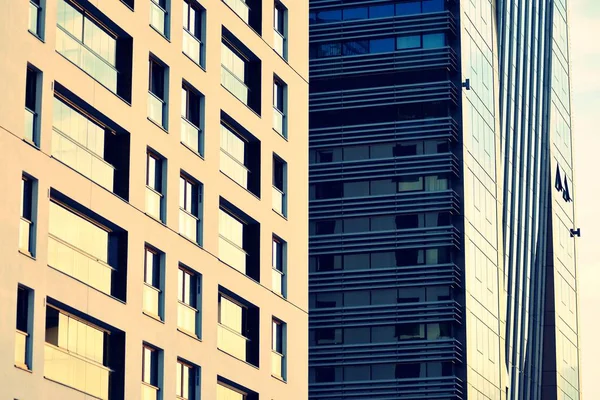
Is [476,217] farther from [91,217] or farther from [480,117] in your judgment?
[91,217]

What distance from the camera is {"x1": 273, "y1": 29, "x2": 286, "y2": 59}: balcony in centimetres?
5872

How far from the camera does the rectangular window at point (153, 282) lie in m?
47.2

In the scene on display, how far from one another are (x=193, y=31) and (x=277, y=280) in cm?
976

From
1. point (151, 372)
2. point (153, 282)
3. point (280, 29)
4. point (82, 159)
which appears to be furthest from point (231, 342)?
point (280, 29)

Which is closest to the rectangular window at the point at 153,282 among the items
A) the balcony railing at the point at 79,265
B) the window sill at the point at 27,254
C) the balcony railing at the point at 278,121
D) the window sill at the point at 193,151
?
the balcony railing at the point at 79,265

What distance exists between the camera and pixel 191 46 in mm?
51844

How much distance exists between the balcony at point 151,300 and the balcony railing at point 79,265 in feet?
6.67

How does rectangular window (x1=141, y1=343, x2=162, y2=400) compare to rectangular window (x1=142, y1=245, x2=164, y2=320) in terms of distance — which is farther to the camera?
rectangular window (x1=142, y1=245, x2=164, y2=320)

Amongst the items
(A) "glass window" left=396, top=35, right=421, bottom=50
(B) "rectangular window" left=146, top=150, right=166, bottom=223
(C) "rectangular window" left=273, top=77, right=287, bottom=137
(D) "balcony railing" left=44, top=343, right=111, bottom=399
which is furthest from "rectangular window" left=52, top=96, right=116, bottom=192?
(A) "glass window" left=396, top=35, right=421, bottom=50

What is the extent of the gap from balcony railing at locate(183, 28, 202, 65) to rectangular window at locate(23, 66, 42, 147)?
31.6 ft

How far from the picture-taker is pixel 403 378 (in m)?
97.8

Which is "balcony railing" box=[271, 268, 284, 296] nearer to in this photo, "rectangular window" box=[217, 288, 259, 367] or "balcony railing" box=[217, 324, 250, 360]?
"rectangular window" box=[217, 288, 259, 367]

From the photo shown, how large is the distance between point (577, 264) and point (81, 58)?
322ft

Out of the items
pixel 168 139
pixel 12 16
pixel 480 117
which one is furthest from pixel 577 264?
pixel 12 16
